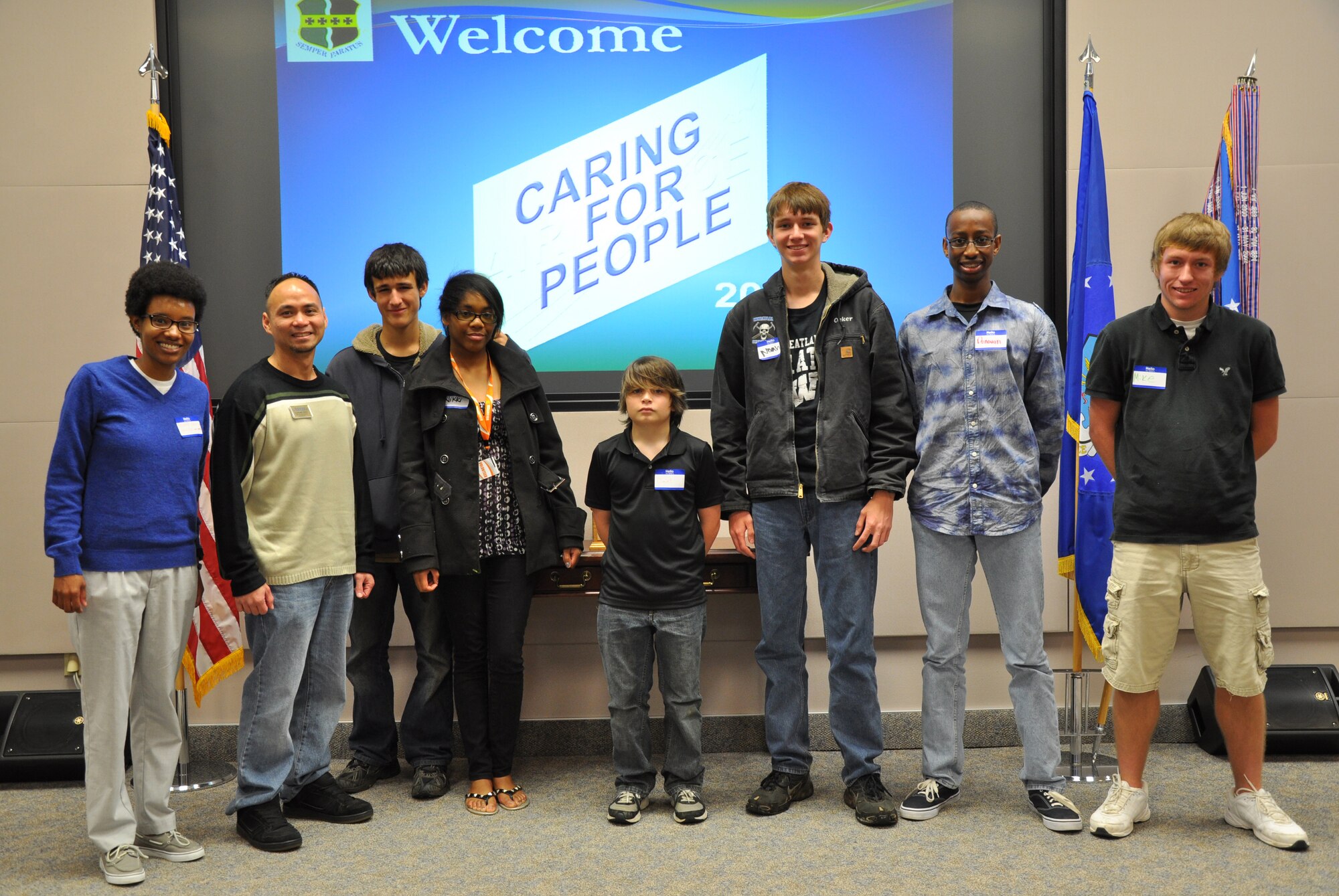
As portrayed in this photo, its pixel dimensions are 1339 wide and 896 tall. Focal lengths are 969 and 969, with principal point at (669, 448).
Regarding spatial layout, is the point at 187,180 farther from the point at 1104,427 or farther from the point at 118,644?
the point at 1104,427

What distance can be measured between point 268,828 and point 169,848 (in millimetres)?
250

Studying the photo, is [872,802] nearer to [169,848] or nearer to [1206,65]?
[169,848]

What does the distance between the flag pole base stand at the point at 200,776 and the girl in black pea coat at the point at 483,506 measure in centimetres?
100

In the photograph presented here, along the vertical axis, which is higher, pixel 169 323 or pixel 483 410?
pixel 169 323

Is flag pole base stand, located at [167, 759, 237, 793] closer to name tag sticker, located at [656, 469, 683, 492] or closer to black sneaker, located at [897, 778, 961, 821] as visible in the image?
name tag sticker, located at [656, 469, 683, 492]

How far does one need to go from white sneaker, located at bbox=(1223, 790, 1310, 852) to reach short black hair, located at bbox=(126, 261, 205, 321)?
3222 millimetres

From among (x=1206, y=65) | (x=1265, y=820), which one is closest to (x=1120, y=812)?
(x=1265, y=820)

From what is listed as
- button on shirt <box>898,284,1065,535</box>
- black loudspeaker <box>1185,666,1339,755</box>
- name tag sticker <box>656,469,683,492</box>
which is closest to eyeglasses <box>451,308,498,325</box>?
name tag sticker <box>656,469,683,492</box>

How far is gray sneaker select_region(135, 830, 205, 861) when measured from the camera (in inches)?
104

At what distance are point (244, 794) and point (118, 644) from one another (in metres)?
0.59

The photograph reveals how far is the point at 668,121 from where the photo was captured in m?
3.74

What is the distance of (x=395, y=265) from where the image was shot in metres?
3.12

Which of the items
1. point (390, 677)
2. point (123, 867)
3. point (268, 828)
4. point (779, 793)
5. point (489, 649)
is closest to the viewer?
point (123, 867)

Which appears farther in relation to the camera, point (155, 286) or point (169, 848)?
point (169, 848)
